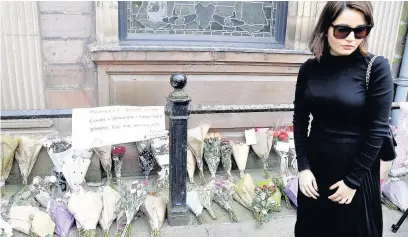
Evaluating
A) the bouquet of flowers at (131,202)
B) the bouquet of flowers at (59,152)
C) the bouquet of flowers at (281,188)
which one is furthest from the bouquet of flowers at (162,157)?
the bouquet of flowers at (281,188)

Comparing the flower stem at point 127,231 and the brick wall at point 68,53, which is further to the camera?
the brick wall at point 68,53

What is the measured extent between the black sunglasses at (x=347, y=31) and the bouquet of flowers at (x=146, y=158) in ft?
8.42

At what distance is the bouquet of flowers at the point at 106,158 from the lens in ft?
11.7

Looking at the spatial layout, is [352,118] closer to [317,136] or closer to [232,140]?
[317,136]

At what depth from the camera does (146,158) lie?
380 cm

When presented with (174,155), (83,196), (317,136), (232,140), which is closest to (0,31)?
(83,196)

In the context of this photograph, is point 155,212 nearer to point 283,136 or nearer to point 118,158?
point 118,158

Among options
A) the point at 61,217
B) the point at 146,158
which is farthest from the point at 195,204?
the point at 61,217

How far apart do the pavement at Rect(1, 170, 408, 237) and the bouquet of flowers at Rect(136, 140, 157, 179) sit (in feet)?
2.38

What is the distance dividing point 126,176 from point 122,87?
100 cm

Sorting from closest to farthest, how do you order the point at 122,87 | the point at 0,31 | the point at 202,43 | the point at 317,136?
the point at 317,136 < the point at 0,31 < the point at 122,87 < the point at 202,43

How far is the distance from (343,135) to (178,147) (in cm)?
149

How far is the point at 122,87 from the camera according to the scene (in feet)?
12.9

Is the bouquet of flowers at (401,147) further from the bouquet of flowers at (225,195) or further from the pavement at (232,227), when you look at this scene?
the bouquet of flowers at (225,195)
